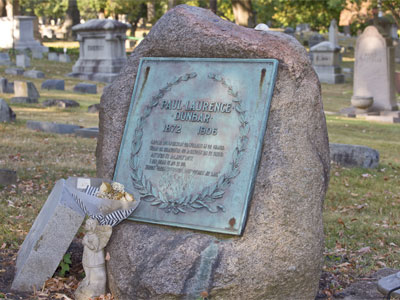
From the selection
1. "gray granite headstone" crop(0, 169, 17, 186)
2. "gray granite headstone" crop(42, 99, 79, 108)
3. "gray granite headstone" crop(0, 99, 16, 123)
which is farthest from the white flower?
"gray granite headstone" crop(42, 99, 79, 108)

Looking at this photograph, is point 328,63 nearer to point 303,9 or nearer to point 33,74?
point 303,9

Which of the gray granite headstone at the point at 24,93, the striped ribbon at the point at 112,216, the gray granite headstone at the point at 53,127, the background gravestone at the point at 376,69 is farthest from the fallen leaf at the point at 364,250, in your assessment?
the gray granite headstone at the point at 24,93

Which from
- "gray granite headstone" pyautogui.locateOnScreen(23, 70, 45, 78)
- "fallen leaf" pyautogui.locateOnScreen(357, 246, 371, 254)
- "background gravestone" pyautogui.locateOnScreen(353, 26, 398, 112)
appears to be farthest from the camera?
"gray granite headstone" pyautogui.locateOnScreen(23, 70, 45, 78)

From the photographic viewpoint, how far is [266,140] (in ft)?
13.4

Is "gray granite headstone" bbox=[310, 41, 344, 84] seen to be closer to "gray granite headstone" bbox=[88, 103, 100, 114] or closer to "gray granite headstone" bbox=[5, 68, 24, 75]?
"gray granite headstone" bbox=[5, 68, 24, 75]

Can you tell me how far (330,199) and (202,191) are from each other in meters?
3.62

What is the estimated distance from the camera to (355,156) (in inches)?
357

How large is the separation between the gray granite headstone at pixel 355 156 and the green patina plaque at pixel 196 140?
205 inches

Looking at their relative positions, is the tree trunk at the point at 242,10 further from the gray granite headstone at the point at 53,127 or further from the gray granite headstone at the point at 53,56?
the gray granite headstone at the point at 53,127

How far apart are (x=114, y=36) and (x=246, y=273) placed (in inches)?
794

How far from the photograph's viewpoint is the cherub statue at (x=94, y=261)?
4.15 m

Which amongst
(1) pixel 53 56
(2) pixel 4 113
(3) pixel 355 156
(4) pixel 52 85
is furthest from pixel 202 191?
(1) pixel 53 56

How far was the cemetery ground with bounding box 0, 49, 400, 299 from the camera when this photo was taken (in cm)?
482

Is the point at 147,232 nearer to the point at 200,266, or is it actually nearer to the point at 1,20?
the point at 200,266
